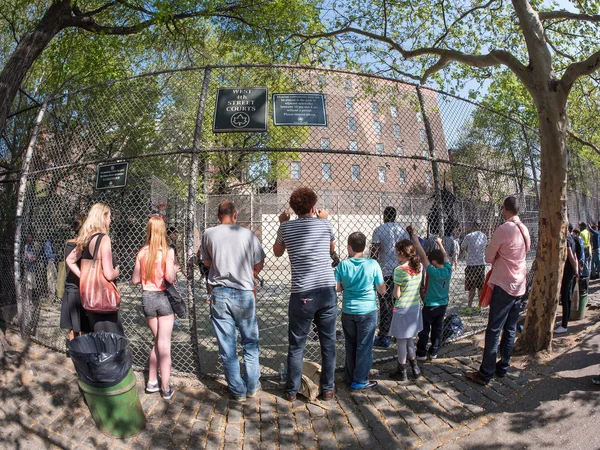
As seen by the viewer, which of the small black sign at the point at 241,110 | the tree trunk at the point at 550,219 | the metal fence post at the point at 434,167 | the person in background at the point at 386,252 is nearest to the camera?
the small black sign at the point at 241,110

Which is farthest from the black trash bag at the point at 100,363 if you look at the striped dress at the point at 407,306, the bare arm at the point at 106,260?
the striped dress at the point at 407,306

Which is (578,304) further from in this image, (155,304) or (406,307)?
(155,304)

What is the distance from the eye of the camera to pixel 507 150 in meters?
6.15

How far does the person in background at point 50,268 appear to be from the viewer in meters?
6.04

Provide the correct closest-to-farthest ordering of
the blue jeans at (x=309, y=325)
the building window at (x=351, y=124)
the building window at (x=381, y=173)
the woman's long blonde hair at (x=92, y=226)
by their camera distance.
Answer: the blue jeans at (x=309, y=325) < the woman's long blonde hair at (x=92, y=226) < the building window at (x=351, y=124) < the building window at (x=381, y=173)

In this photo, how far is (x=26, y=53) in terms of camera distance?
241 inches

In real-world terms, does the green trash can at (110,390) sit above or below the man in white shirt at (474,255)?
below

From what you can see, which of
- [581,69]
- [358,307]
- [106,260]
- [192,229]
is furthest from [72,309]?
[581,69]

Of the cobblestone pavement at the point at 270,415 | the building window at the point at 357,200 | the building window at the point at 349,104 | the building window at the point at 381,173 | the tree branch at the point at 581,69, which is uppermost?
the tree branch at the point at 581,69

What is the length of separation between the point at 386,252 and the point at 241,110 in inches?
101

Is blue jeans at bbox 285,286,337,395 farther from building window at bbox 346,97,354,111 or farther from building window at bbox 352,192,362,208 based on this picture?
building window at bbox 346,97,354,111

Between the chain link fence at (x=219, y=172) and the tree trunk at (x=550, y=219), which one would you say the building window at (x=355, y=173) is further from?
the tree trunk at (x=550, y=219)

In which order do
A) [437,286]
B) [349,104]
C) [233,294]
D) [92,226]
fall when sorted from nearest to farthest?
[233,294] → [92,226] → [437,286] → [349,104]

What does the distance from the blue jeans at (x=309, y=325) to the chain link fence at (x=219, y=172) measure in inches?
36.7
